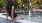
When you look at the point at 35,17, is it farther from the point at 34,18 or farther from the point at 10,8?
the point at 10,8

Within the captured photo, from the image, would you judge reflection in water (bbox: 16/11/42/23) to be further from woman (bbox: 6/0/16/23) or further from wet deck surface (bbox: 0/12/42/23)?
woman (bbox: 6/0/16/23)

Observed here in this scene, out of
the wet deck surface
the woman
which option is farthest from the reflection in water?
the woman

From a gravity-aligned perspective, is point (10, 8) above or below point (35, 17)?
above

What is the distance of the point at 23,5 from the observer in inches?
42.9

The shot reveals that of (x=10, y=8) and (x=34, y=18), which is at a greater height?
(x=10, y=8)

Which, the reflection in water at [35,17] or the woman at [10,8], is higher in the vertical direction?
the woman at [10,8]

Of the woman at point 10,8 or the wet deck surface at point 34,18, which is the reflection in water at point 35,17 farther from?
the woman at point 10,8

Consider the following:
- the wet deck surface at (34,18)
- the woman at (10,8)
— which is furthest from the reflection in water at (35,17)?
the woman at (10,8)

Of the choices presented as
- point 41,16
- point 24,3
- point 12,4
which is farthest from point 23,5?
A: point 41,16

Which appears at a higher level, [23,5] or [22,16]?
[23,5]

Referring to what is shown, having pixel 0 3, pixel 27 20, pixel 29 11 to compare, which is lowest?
pixel 27 20

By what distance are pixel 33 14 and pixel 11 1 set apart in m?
0.30

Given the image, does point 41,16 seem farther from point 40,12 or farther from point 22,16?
point 22,16

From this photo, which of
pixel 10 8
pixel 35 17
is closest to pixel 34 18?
pixel 35 17
